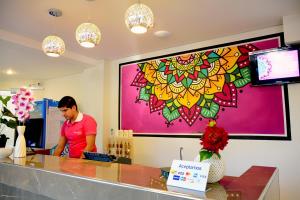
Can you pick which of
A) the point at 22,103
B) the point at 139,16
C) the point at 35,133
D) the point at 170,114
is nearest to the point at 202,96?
the point at 170,114

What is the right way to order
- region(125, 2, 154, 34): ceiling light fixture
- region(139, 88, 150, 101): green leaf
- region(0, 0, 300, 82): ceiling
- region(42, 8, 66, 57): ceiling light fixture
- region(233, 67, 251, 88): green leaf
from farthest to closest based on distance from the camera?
region(139, 88, 150, 101): green leaf, region(233, 67, 251, 88): green leaf, region(0, 0, 300, 82): ceiling, region(42, 8, 66, 57): ceiling light fixture, region(125, 2, 154, 34): ceiling light fixture

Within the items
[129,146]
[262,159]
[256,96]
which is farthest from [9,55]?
[262,159]

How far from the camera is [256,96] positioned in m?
2.91

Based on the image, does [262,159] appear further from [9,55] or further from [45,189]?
[9,55]

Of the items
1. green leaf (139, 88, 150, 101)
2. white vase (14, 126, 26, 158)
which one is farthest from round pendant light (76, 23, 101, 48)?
green leaf (139, 88, 150, 101)

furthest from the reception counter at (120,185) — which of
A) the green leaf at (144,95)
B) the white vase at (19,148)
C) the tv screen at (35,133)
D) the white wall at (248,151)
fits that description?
the tv screen at (35,133)

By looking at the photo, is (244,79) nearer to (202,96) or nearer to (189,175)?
(202,96)

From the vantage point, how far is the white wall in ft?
8.71

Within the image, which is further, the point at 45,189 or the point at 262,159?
the point at 262,159

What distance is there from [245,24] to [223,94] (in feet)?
3.01

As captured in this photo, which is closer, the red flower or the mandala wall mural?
the red flower

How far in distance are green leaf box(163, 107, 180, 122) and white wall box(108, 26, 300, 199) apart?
0.32m

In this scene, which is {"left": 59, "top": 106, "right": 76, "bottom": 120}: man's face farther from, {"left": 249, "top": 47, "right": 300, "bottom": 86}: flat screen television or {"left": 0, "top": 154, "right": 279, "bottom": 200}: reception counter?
{"left": 249, "top": 47, "right": 300, "bottom": 86}: flat screen television

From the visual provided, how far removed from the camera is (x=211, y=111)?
319 cm
